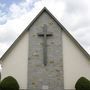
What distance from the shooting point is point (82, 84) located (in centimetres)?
1523

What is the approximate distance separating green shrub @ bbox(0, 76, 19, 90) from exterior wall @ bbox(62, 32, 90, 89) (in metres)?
3.42

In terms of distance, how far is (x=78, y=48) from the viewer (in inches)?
669

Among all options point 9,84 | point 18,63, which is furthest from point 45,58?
point 9,84

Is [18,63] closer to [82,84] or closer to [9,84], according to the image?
[9,84]

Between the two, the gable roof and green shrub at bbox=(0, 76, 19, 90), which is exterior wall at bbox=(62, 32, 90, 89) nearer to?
the gable roof

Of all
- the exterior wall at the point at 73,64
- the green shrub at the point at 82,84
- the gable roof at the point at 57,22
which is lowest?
the green shrub at the point at 82,84

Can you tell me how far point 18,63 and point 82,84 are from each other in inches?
188

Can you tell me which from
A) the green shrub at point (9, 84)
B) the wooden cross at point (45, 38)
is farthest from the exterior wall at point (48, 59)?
the green shrub at point (9, 84)

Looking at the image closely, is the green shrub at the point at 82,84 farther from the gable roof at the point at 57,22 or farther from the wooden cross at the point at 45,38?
the wooden cross at the point at 45,38

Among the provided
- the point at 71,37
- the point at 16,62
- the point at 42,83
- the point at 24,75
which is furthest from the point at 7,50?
the point at 71,37

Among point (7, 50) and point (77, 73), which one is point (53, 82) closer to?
point (77, 73)

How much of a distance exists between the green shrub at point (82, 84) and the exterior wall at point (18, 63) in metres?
3.68

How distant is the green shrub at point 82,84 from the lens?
15.1m

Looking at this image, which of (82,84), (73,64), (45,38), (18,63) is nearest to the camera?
(82,84)
